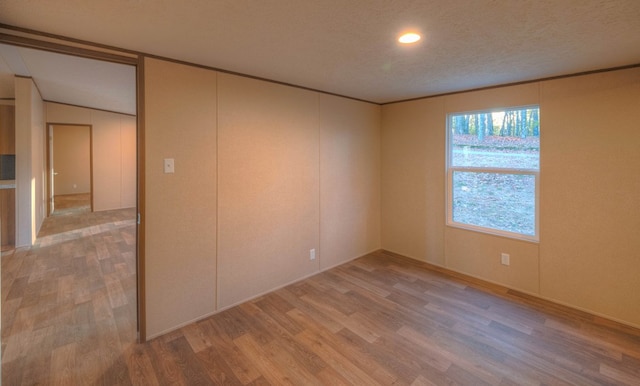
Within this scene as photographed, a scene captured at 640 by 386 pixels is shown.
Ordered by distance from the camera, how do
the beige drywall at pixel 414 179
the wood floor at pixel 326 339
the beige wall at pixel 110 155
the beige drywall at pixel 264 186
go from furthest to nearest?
the beige wall at pixel 110 155, the beige drywall at pixel 414 179, the beige drywall at pixel 264 186, the wood floor at pixel 326 339

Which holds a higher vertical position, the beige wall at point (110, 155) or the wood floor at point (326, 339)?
the beige wall at point (110, 155)

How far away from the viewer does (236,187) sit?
9.54 feet

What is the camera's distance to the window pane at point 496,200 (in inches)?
127

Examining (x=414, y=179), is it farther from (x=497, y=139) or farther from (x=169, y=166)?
(x=169, y=166)

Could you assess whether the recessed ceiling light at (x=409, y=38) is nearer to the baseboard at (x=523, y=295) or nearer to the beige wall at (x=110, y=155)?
the baseboard at (x=523, y=295)

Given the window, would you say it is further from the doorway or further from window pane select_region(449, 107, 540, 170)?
the doorway

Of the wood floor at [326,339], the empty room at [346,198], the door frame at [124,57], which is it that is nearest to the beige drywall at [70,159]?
the empty room at [346,198]

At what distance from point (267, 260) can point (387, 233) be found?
214cm

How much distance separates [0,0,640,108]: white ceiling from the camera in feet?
5.25

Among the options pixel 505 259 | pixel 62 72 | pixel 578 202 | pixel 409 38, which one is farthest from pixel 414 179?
pixel 62 72

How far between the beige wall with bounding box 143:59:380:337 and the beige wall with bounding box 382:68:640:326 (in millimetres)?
1492

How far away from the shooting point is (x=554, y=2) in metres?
1.55

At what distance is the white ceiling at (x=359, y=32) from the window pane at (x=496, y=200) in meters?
1.17

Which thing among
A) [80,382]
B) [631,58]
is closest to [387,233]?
[631,58]
